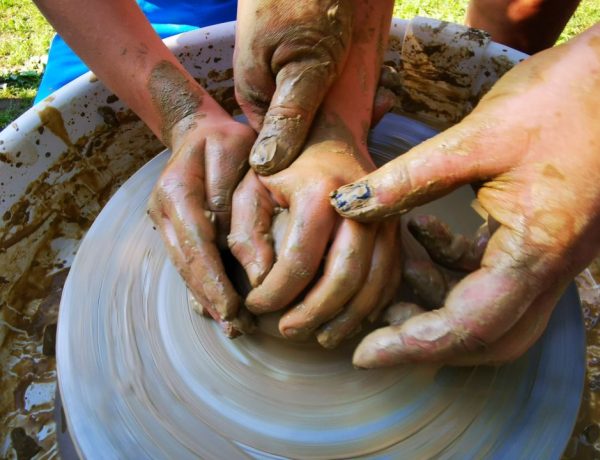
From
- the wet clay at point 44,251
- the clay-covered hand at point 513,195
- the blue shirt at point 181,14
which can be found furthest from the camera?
the blue shirt at point 181,14

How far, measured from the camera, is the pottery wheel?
977 mm

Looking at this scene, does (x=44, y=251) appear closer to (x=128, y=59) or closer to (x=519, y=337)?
(x=128, y=59)

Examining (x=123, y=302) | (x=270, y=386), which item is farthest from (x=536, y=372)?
(x=123, y=302)

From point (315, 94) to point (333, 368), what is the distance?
1.84ft

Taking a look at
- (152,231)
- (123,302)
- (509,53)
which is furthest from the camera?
(509,53)

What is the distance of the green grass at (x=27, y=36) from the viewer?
2.72 m

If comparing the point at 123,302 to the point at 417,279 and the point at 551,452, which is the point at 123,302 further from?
the point at 551,452

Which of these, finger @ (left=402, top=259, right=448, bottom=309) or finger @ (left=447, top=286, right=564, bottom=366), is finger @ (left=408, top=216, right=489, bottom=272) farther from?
finger @ (left=447, top=286, right=564, bottom=366)

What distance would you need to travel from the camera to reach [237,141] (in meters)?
1.16

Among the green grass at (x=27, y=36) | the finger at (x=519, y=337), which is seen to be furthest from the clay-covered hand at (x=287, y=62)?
the green grass at (x=27, y=36)

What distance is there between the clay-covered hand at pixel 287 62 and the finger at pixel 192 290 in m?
0.22

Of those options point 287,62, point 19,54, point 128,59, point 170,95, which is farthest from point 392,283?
point 19,54

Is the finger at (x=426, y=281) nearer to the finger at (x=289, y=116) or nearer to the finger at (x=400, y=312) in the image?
the finger at (x=400, y=312)

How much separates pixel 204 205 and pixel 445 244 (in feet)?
1.60
